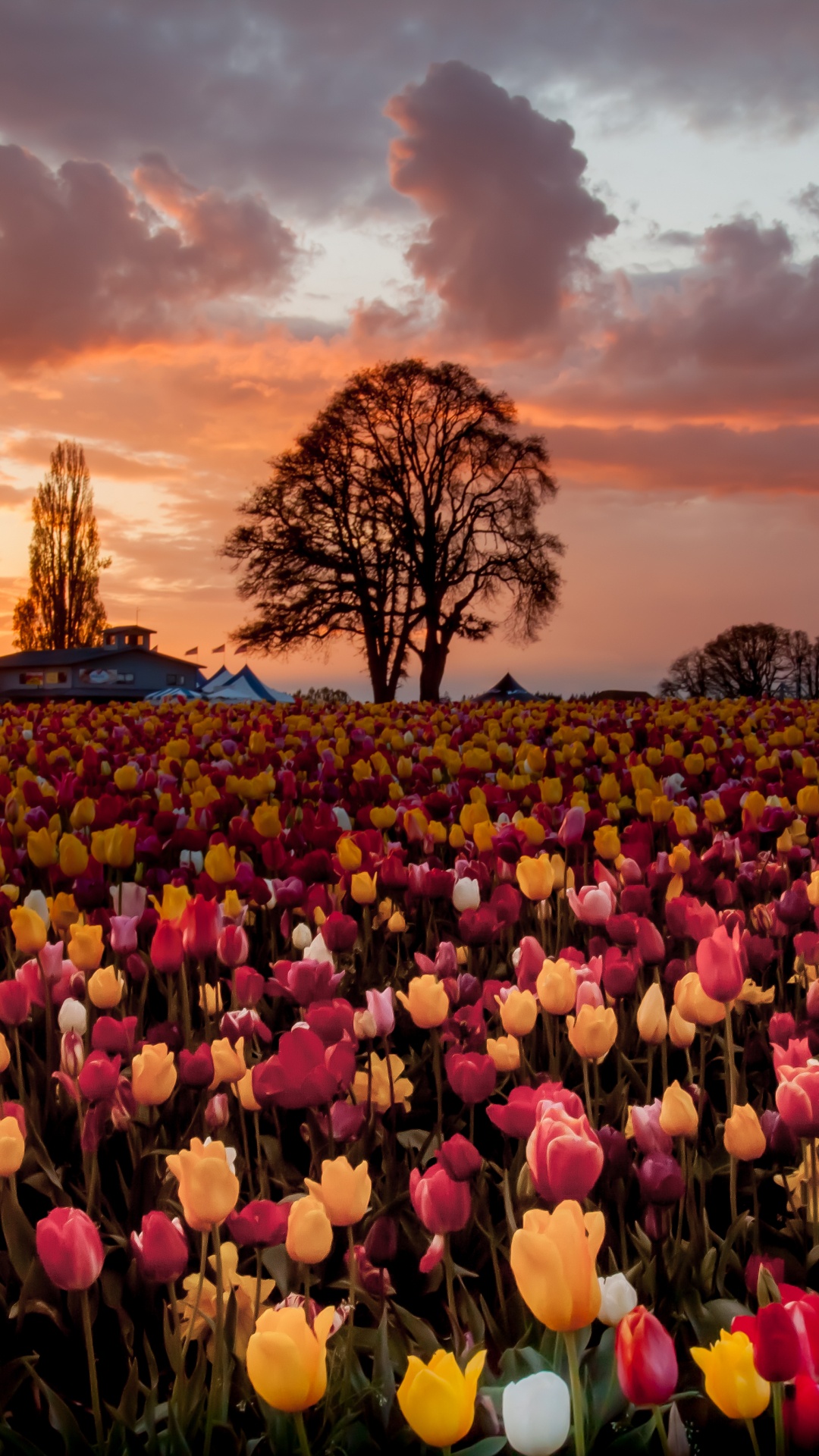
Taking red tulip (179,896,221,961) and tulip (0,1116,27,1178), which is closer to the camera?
tulip (0,1116,27,1178)

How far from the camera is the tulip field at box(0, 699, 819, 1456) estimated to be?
155 centimetres

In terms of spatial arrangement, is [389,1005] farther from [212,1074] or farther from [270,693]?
[270,693]

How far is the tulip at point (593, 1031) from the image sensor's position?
A: 2.27 meters

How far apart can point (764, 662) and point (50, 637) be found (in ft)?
133

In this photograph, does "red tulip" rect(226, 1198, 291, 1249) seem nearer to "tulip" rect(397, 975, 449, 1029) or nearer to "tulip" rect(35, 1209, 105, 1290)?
"tulip" rect(35, 1209, 105, 1290)

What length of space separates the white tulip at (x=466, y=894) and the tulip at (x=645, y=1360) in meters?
2.29

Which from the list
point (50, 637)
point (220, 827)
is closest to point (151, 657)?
point (50, 637)

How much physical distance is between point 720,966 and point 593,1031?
30 centimetres

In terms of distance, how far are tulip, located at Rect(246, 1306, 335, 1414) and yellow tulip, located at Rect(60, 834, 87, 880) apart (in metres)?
2.67

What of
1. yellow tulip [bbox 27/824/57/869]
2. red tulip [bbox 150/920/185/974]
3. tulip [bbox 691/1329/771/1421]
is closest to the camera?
tulip [bbox 691/1329/771/1421]

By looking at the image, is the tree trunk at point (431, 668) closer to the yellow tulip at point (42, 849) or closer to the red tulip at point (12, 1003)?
the yellow tulip at point (42, 849)

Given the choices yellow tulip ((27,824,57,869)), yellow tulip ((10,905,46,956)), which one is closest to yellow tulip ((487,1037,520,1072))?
yellow tulip ((10,905,46,956))

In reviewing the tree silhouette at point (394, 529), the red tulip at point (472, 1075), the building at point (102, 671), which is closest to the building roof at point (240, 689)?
the tree silhouette at point (394, 529)

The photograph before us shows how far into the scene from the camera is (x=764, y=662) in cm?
5772
